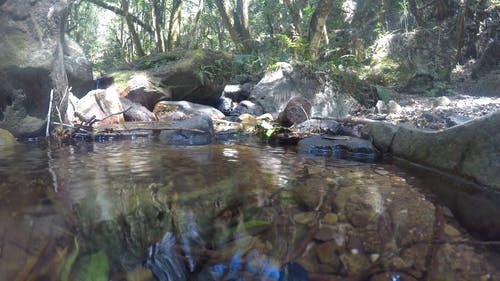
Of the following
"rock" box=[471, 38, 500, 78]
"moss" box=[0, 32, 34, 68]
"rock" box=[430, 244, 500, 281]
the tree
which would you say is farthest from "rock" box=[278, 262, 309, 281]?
the tree

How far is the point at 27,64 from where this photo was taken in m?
5.38

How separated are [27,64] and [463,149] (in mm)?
5991

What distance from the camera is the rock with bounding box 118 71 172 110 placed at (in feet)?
31.9

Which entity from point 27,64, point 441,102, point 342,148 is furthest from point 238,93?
point 342,148

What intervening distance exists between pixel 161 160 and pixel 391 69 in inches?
432

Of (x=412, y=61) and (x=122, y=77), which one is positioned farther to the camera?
(x=412, y=61)

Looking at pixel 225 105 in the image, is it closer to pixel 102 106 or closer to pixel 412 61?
pixel 102 106

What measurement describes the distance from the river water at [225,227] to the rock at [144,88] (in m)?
6.59

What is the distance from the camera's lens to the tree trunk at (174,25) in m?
15.2

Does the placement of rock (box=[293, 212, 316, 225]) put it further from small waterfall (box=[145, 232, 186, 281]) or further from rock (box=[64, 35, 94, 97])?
rock (box=[64, 35, 94, 97])

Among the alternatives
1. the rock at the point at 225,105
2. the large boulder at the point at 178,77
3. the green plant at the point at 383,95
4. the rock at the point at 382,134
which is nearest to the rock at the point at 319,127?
the rock at the point at 382,134

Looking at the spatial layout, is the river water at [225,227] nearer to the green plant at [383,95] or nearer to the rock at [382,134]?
the rock at [382,134]

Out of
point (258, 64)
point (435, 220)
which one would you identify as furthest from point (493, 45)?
point (435, 220)

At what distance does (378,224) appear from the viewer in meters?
2.21
